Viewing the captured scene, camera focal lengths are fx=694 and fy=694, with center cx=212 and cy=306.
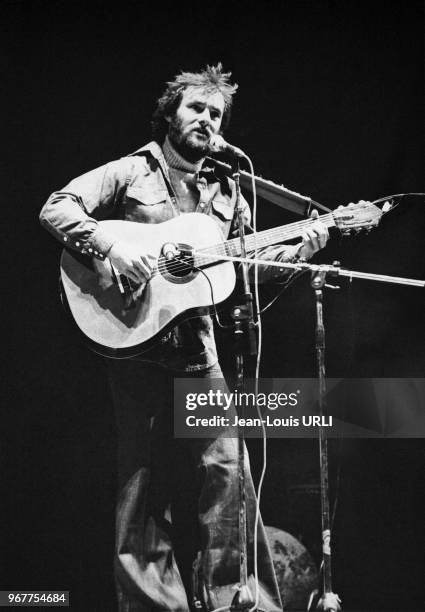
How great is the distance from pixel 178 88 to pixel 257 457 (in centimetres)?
173

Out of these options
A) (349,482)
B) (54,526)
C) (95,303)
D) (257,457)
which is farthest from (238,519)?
(95,303)

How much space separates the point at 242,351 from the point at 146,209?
2.46 ft

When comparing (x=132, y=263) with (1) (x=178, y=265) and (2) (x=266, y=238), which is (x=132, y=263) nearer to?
(1) (x=178, y=265)

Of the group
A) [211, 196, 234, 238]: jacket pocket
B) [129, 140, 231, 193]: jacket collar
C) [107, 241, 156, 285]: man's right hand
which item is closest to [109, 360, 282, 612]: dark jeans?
[107, 241, 156, 285]: man's right hand

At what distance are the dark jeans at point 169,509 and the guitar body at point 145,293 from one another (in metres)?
0.20

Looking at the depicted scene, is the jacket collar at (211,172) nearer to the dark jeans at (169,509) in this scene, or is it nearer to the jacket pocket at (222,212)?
the jacket pocket at (222,212)

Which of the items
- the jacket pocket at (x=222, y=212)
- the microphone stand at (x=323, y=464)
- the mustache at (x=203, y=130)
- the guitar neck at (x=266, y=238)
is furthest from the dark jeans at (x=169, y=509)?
the mustache at (x=203, y=130)

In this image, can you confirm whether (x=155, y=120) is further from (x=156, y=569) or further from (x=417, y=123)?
(x=156, y=569)

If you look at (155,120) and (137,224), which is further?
(155,120)

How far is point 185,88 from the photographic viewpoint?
10.6 ft

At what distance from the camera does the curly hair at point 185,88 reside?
126 inches

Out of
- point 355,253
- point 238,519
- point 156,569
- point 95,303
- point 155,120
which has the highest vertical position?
point 155,120

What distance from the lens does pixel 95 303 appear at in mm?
2857

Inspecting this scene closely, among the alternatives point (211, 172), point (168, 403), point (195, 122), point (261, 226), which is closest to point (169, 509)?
point (168, 403)
